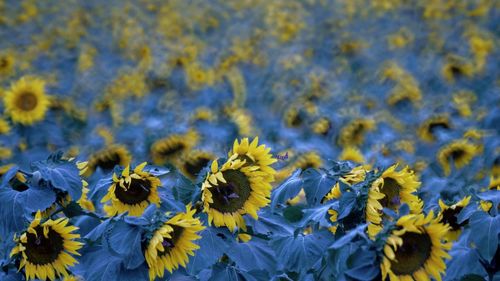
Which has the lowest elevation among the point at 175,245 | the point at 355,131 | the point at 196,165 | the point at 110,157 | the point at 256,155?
the point at 355,131

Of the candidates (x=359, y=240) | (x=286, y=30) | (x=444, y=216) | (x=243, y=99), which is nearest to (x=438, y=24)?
(x=286, y=30)

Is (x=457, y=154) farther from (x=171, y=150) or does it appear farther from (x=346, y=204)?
(x=346, y=204)

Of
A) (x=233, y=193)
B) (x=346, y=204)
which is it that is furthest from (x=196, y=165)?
(x=346, y=204)

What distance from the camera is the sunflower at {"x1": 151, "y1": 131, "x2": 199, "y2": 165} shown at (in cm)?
296

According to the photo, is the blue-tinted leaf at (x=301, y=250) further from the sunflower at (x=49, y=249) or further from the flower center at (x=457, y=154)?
the flower center at (x=457, y=154)

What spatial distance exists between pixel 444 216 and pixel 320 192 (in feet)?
1.30

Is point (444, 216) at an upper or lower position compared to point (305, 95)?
upper

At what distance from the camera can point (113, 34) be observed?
7.36m

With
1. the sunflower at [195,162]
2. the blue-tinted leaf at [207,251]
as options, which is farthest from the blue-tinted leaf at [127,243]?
the sunflower at [195,162]

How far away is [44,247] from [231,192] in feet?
1.65

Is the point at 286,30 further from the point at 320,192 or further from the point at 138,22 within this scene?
the point at 320,192

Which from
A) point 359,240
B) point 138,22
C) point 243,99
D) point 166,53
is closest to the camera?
point 359,240

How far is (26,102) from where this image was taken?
142 inches

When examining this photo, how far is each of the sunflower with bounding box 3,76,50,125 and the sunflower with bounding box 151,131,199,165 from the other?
0.94 metres
